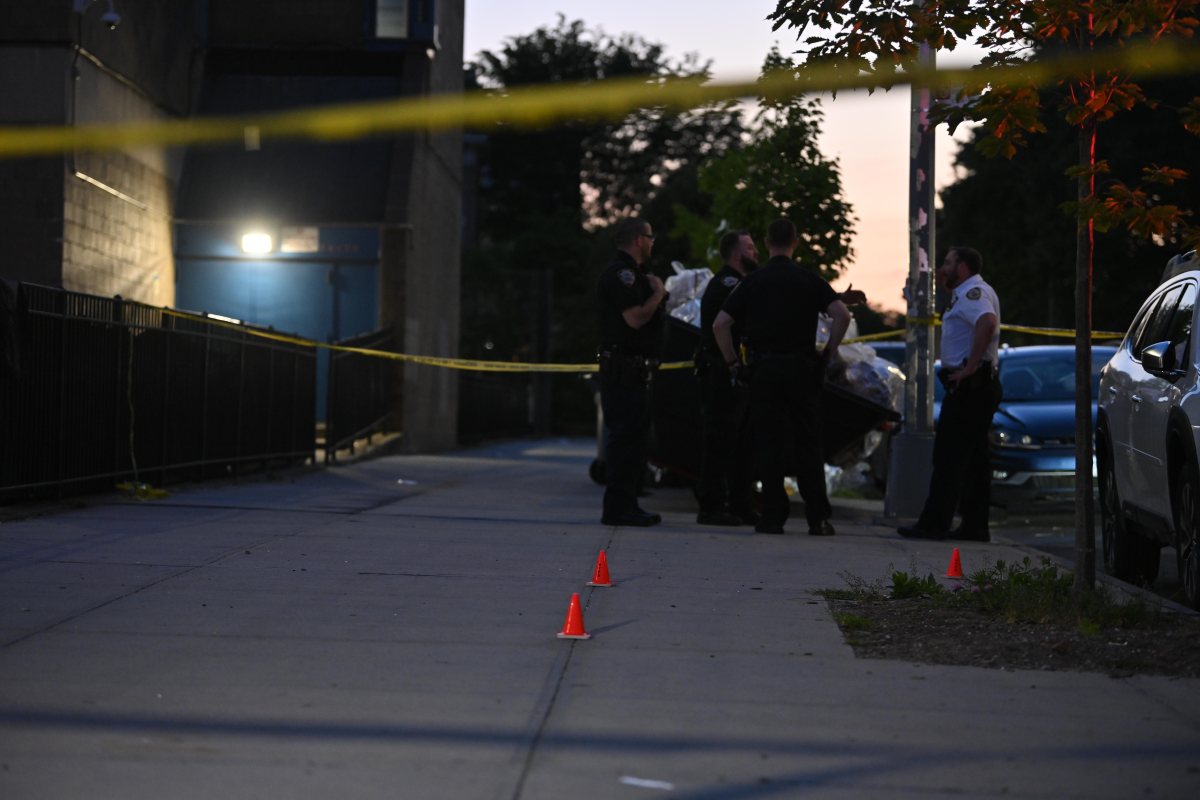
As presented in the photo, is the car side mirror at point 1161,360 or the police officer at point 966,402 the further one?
the police officer at point 966,402

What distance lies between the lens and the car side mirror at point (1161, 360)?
8203mm

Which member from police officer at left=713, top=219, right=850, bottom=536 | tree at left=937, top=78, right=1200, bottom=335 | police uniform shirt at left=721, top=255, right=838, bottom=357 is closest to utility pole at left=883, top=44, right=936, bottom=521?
police officer at left=713, top=219, right=850, bottom=536

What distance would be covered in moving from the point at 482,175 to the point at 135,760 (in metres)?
63.8

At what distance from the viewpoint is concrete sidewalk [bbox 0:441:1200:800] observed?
444cm

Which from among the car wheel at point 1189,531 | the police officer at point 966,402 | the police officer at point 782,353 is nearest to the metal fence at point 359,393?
the police officer at point 782,353

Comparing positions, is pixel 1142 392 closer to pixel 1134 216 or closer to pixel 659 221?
pixel 1134 216

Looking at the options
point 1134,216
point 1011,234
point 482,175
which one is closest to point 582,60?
point 482,175

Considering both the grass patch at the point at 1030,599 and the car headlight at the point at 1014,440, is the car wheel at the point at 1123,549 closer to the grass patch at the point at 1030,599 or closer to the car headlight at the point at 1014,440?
the grass patch at the point at 1030,599

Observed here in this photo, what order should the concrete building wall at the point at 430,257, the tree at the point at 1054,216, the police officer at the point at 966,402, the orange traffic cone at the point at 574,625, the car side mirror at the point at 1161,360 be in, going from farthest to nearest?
1. the tree at the point at 1054,216
2. the concrete building wall at the point at 430,257
3. the police officer at the point at 966,402
4. the car side mirror at the point at 1161,360
5. the orange traffic cone at the point at 574,625

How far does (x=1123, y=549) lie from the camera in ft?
32.0

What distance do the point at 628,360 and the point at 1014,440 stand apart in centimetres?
442

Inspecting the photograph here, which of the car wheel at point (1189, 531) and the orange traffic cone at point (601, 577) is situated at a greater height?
the car wheel at point (1189, 531)

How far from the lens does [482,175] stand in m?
67.4

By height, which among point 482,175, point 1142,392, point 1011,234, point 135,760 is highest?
point 482,175
